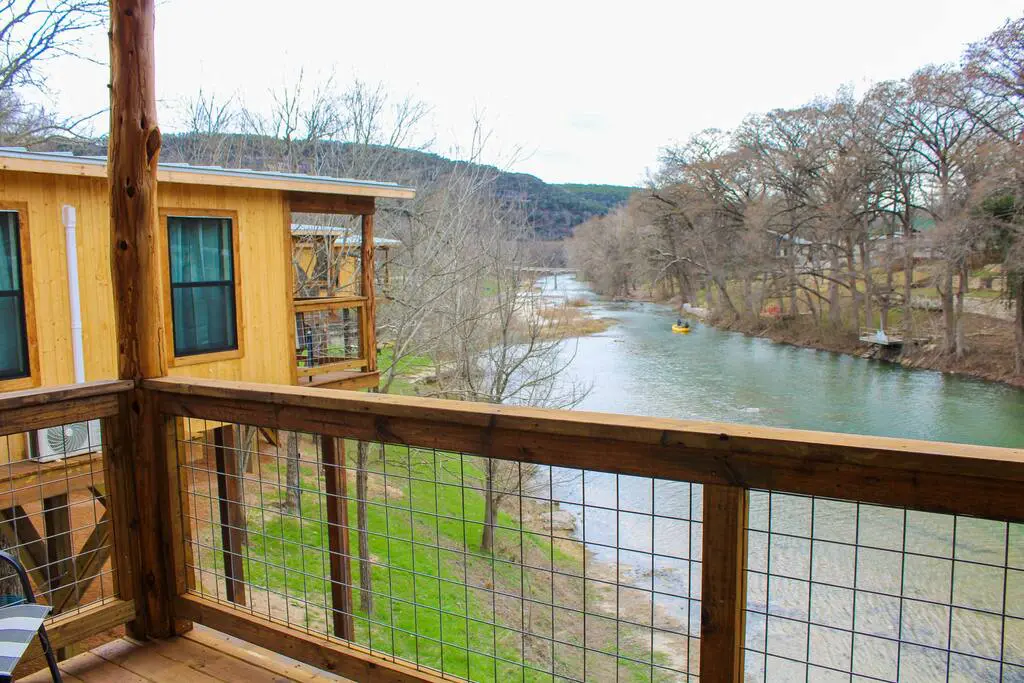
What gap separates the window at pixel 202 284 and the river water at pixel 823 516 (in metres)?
3.51

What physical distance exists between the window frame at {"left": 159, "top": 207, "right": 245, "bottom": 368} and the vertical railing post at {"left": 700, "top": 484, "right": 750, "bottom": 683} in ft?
18.5

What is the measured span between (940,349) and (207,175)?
17.6m

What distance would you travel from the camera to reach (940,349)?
18.6 m

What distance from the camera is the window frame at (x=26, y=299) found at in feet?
19.0

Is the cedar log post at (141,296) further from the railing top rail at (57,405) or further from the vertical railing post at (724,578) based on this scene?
the vertical railing post at (724,578)

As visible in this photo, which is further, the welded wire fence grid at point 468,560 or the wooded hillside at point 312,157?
the wooded hillside at point 312,157

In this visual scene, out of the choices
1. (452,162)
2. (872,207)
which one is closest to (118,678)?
(452,162)

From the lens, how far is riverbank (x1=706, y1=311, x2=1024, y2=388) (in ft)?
55.9

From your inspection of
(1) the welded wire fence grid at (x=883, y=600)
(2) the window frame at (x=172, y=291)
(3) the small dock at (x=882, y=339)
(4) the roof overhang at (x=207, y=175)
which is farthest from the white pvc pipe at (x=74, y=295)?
(3) the small dock at (x=882, y=339)

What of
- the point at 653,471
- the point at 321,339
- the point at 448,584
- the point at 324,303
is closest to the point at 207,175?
the point at 324,303

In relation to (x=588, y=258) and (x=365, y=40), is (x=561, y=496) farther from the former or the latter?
(x=365, y=40)

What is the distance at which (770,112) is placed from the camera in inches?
1080

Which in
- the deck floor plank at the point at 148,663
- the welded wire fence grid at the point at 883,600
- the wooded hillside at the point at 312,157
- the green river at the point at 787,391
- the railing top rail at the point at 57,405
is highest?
the wooded hillside at the point at 312,157

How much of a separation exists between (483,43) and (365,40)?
463 cm
